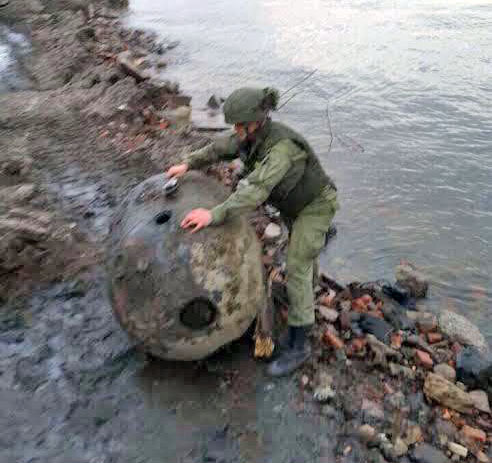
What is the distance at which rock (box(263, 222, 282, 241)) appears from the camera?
652 cm

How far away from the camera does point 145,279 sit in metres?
3.83

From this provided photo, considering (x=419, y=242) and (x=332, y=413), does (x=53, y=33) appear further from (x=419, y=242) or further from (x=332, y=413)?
(x=332, y=413)

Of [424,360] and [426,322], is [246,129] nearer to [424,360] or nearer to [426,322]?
[424,360]

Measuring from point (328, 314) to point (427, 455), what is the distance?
158cm

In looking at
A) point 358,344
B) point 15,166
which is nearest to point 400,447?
point 358,344

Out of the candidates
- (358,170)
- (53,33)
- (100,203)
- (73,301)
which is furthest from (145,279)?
(53,33)

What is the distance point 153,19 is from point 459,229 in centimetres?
1623

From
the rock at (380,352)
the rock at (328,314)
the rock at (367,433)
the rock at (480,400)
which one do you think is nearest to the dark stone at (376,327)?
the rock at (380,352)

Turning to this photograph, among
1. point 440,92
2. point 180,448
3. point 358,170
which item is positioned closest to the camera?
point 180,448

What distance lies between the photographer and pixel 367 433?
3.96m

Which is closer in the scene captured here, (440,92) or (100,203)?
(100,203)

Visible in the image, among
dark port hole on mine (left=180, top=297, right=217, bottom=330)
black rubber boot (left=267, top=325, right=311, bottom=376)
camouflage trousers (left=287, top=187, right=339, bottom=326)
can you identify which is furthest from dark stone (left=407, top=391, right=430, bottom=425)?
dark port hole on mine (left=180, top=297, right=217, bottom=330)

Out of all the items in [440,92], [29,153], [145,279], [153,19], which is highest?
[145,279]

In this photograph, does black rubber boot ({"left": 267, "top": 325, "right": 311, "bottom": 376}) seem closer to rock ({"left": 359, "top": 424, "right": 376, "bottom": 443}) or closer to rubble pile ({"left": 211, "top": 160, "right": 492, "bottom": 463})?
rubble pile ({"left": 211, "top": 160, "right": 492, "bottom": 463})
